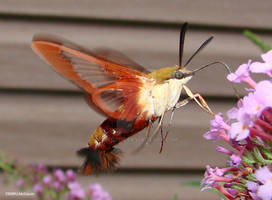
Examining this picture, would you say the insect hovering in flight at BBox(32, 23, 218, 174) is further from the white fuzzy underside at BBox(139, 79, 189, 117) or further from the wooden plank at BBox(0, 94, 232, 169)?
the wooden plank at BBox(0, 94, 232, 169)

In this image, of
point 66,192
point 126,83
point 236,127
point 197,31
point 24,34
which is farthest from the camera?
point 197,31

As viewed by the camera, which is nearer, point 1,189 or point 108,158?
point 108,158

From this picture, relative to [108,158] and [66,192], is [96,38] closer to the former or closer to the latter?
[66,192]

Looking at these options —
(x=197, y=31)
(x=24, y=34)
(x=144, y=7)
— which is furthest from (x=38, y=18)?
(x=197, y=31)

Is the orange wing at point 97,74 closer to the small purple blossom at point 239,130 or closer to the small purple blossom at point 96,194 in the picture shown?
the small purple blossom at point 239,130

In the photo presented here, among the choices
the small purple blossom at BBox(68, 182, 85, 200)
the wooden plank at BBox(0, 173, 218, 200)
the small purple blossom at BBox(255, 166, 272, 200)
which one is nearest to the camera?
the small purple blossom at BBox(255, 166, 272, 200)

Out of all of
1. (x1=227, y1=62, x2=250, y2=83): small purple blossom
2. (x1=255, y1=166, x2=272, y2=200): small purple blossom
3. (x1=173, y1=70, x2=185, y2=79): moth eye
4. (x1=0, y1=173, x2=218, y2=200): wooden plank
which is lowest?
(x1=0, y1=173, x2=218, y2=200): wooden plank

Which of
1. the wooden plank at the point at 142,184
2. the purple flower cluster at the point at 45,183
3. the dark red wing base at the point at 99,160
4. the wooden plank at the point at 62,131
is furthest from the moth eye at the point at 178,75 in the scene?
the wooden plank at the point at 142,184

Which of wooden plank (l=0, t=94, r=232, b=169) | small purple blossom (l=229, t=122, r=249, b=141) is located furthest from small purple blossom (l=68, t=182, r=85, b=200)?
small purple blossom (l=229, t=122, r=249, b=141)
